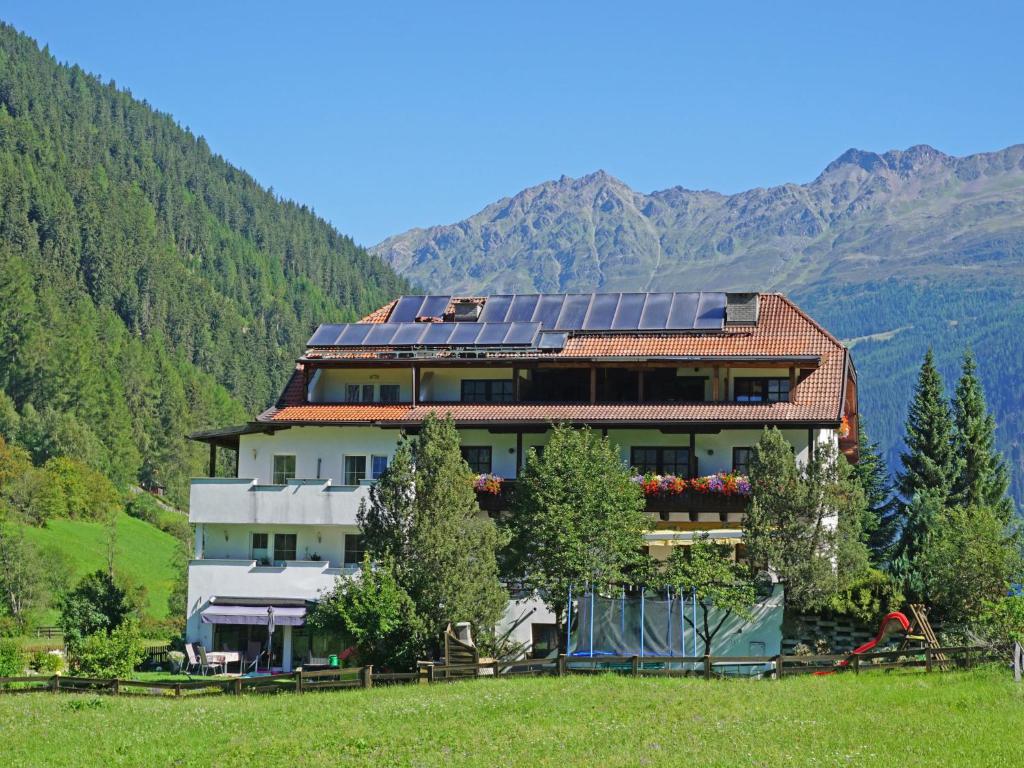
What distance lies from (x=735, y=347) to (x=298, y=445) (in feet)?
56.8

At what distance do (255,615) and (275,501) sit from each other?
14.9 ft

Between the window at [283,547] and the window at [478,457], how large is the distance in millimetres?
7229

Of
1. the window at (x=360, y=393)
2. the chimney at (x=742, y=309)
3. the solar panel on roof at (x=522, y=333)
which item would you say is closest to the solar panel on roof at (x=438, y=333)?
the solar panel on roof at (x=522, y=333)

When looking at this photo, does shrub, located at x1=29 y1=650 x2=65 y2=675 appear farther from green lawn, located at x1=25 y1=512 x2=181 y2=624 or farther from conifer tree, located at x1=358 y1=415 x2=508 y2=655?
green lawn, located at x1=25 y1=512 x2=181 y2=624

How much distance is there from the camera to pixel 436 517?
47531 mm

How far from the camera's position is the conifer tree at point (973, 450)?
250ft

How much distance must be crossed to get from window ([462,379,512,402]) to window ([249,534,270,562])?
965 cm

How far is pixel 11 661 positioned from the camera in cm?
5194

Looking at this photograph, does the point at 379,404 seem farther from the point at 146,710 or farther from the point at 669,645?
the point at 146,710

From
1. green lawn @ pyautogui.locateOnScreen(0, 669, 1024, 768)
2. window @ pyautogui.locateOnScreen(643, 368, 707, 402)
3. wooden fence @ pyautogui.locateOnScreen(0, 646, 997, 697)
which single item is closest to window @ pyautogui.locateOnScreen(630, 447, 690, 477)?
window @ pyautogui.locateOnScreen(643, 368, 707, 402)

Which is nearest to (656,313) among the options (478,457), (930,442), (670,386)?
(670,386)

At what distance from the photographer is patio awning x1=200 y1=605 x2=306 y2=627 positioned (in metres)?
55.5

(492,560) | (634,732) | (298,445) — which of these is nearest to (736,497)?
(492,560)

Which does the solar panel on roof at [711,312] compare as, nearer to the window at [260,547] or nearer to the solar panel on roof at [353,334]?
the solar panel on roof at [353,334]
